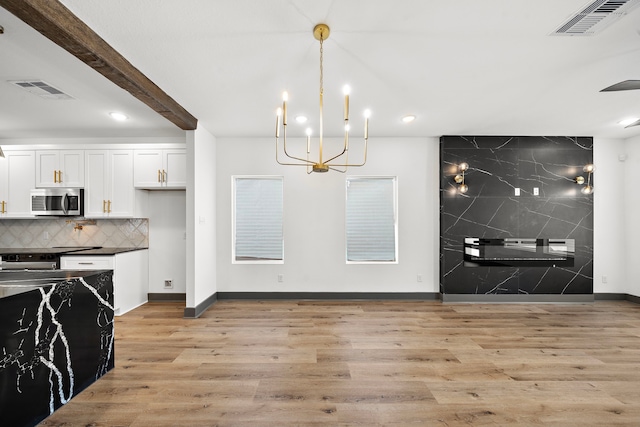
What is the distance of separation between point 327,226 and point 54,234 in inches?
168

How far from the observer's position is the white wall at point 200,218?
4113mm

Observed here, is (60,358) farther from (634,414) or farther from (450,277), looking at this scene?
(450,277)

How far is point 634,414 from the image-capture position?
2.09 metres

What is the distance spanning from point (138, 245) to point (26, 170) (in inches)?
74.4

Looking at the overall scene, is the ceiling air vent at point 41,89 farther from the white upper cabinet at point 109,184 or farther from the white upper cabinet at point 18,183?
the white upper cabinet at point 18,183

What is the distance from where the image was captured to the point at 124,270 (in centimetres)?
432

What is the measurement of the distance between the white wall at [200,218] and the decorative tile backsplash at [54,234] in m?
1.31

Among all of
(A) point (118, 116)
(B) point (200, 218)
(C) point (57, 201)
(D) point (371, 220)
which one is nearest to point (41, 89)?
(A) point (118, 116)

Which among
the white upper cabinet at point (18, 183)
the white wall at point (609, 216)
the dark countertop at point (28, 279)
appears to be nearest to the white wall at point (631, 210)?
the white wall at point (609, 216)

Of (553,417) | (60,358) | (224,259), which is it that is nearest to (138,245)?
(224,259)

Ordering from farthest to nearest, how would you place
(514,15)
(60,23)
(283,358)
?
1. (283,358)
2. (514,15)
3. (60,23)

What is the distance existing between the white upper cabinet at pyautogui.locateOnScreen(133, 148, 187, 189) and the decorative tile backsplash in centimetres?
101

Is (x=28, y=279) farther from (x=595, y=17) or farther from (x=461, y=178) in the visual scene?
(x=461, y=178)

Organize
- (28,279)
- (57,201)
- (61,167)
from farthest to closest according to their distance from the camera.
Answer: (61,167), (57,201), (28,279)
